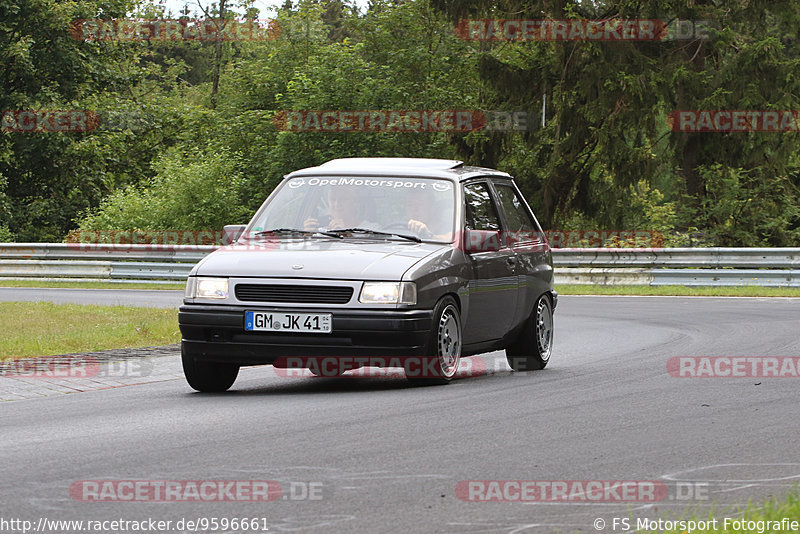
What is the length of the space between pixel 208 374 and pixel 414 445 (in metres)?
3.07

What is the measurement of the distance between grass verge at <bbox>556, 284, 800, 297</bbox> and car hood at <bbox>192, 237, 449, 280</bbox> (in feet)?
46.3

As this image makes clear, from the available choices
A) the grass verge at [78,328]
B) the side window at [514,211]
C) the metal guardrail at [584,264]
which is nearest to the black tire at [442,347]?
the side window at [514,211]

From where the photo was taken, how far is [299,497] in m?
5.36

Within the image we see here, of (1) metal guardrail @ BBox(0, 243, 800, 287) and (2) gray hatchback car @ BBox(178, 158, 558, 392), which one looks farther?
(1) metal guardrail @ BBox(0, 243, 800, 287)

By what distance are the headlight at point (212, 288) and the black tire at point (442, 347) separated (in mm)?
1436

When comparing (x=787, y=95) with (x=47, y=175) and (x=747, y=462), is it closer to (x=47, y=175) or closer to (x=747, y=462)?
(x=47, y=175)

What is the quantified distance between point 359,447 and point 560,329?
368 inches

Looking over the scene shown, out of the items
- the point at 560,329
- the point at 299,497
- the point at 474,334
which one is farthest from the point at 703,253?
the point at 299,497

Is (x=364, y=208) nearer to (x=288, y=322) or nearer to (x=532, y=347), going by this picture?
(x=288, y=322)

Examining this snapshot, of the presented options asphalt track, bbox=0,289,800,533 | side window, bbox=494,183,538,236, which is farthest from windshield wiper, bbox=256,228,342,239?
side window, bbox=494,183,538,236

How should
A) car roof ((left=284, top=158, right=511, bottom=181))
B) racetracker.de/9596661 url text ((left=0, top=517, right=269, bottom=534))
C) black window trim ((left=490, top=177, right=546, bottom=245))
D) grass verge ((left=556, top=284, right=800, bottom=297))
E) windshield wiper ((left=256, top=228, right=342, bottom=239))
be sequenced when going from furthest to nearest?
grass verge ((left=556, top=284, right=800, bottom=297)) < black window trim ((left=490, top=177, right=546, bottom=245)) < car roof ((left=284, top=158, right=511, bottom=181)) < windshield wiper ((left=256, top=228, right=342, bottom=239)) < racetracker.de/9596661 url text ((left=0, top=517, right=269, bottom=534))

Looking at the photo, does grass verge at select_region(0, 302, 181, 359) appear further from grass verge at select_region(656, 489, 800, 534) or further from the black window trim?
grass verge at select_region(656, 489, 800, 534)

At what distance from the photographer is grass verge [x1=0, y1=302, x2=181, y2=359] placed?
12.6 metres

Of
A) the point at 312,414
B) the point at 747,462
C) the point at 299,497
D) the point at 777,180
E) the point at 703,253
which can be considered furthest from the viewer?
the point at 777,180
